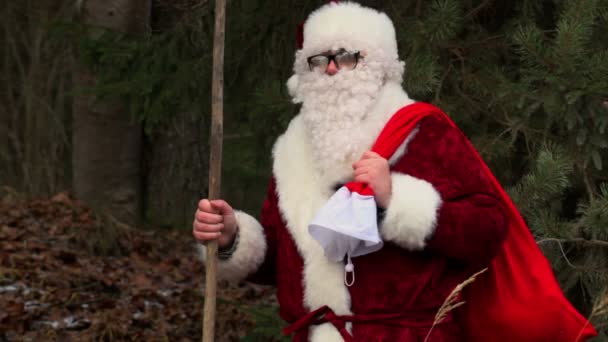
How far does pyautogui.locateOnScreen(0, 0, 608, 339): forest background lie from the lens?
3520 mm

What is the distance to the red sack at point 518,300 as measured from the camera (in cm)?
294

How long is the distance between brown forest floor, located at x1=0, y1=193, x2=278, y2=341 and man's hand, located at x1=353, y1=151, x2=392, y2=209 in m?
1.91

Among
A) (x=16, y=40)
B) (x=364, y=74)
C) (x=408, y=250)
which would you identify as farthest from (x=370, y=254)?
(x=16, y=40)

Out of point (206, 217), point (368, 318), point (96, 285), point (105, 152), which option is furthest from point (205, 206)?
point (105, 152)

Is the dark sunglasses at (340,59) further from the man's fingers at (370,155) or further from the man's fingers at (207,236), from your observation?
the man's fingers at (207,236)

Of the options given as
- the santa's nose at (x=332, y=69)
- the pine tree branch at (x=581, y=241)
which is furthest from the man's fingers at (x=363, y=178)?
the pine tree branch at (x=581, y=241)

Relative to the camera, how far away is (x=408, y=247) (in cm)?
277

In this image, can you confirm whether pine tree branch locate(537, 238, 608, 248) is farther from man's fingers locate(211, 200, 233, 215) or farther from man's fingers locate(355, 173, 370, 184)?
man's fingers locate(211, 200, 233, 215)

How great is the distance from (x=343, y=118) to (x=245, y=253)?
1.95ft

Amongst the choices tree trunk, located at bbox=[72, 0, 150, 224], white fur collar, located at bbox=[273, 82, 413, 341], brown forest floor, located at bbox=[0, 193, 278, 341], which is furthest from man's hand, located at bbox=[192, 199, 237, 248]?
tree trunk, located at bbox=[72, 0, 150, 224]

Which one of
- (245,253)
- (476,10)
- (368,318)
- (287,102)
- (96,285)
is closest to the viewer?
(368,318)

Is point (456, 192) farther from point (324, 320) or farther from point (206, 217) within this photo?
point (206, 217)

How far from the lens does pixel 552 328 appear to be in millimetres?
2955

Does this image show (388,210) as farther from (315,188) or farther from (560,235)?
(560,235)
